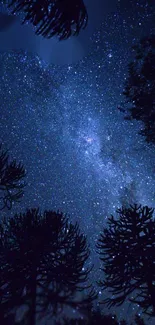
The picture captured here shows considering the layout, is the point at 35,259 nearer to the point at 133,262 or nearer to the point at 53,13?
the point at 133,262

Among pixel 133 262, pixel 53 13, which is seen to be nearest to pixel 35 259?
pixel 133 262

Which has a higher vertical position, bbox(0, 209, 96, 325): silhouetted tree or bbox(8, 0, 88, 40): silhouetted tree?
bbox(8, 0, 88, 40): silhouetted tree

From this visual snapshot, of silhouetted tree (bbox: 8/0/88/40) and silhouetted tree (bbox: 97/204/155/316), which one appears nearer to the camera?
silhouetted tree (bbox: 8/0/88/40)

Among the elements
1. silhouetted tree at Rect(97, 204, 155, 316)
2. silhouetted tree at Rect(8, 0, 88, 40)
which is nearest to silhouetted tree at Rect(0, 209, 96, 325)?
silhouetted tree at Rect(97, 204, 155, 316)

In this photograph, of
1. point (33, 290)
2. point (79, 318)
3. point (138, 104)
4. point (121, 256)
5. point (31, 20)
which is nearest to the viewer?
point (31, 20)

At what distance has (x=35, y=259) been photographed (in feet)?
19.6

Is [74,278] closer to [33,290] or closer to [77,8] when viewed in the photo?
[33,290]

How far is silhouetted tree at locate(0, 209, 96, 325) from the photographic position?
5926 mm

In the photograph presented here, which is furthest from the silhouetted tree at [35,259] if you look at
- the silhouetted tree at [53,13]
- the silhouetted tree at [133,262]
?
the silhouetted tree at [53,13]

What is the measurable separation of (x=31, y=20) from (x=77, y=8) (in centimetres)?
40

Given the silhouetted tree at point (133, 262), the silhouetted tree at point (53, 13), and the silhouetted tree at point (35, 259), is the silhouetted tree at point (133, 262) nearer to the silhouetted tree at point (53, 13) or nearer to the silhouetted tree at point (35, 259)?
the silhouetted tree at point (35, 259)

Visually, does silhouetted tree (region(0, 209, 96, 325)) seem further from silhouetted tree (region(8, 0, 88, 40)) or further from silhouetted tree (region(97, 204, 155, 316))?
silhouetted tree (region(8, 0, 88, 40))

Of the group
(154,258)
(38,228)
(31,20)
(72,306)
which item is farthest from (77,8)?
(72,306)

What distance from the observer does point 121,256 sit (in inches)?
237
